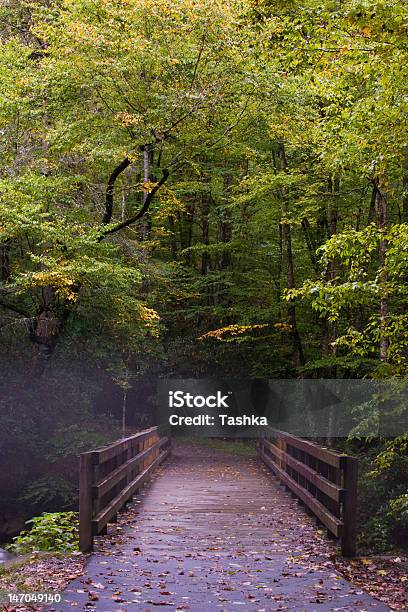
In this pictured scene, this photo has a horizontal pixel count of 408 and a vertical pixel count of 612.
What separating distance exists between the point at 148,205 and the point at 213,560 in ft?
41.7

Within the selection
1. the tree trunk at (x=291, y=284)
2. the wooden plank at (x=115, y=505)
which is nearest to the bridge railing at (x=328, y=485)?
the wooden plank at (x=115, y=505)

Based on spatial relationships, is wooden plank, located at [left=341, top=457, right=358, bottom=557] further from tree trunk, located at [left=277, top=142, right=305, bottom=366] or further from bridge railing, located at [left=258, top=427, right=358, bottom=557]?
tree trunk, located at [left=277, top=142, right=305, bottom=366]

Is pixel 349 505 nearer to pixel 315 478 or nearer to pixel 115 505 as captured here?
pixel 315 478

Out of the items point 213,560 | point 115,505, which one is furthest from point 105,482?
point 213,560

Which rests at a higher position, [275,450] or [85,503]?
[85,503]

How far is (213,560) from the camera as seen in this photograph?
7.16 meters

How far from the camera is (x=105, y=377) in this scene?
23156mm

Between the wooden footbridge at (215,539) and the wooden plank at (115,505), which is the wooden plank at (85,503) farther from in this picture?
the wooden plank at (115,505)

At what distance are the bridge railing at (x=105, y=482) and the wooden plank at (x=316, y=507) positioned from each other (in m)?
2.35

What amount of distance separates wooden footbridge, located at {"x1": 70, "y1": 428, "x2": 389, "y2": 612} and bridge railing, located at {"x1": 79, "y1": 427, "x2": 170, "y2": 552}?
0.01 m

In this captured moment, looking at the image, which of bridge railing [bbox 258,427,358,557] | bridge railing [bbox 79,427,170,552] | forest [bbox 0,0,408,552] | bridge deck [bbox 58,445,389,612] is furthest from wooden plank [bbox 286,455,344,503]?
bridge railing [bbox 79,427,170,552]

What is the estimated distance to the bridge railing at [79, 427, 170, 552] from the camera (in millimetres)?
7254

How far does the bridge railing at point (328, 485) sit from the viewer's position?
7137mm

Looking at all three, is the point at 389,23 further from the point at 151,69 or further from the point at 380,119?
the point at 151,69
